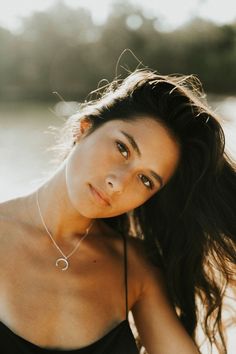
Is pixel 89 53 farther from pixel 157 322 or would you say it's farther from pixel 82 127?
pixel 157 322

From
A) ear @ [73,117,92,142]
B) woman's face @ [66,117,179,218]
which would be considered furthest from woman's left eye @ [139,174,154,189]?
ear @ [73,117,92,142]

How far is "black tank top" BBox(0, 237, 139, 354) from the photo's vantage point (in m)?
2.02

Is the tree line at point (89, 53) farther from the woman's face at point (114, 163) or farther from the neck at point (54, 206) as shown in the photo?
the woman's face at point (114, 163)

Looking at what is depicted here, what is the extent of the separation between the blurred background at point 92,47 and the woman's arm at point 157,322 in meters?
8.04

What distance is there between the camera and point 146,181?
2.27 m

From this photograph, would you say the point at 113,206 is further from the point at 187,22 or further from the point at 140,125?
the point at 187,22

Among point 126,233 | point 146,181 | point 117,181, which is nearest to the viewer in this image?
point 117,181

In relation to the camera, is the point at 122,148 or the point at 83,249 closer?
the point at 122,148

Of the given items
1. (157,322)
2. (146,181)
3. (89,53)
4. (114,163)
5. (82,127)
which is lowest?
(157,322)

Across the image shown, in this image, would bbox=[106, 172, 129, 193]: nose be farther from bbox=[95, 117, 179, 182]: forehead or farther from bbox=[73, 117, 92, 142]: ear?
bbox=[73, 117, 92, 142]: ear

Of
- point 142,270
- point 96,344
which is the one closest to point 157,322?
point 142,270

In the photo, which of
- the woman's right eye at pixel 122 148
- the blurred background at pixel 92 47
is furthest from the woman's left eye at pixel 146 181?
the blurred background at pixel 92 47

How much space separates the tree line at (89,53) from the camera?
12.2 metres

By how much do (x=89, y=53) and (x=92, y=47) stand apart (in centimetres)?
16
